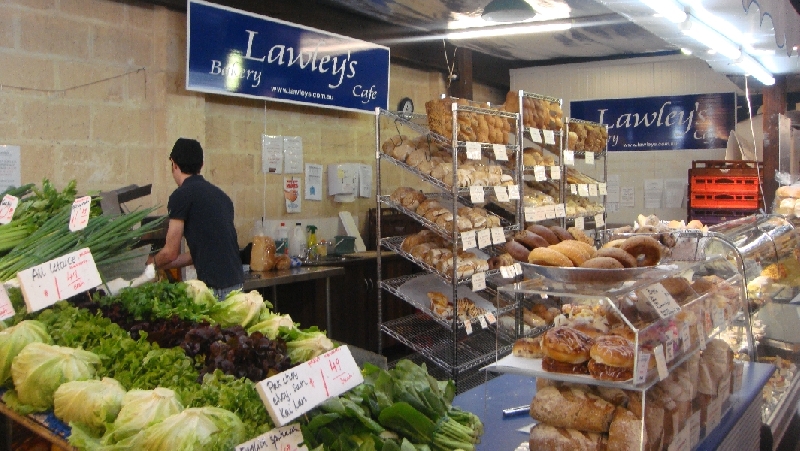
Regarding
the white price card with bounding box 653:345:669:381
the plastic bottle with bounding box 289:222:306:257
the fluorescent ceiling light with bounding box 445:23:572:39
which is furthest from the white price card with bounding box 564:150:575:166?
the white price card with bounding box 653:345:669:381

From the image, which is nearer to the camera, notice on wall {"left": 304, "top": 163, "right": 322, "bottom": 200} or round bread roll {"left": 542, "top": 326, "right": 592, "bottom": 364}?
round bread roll {"left": 542, "top": 326, "right": 592, "bottom": 364}

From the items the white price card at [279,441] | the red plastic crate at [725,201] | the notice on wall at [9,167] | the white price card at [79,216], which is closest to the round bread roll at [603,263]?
the white price card at [279,441]

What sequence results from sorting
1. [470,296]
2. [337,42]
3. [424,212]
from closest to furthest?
1. [424,212]
2. [470,296]
3. [337,42]

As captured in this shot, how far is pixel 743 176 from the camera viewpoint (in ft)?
24.4

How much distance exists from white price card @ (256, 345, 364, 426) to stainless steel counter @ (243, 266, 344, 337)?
12.3 feet

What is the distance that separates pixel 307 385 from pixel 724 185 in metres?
6.99

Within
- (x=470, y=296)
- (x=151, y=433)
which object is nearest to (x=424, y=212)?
(x=470, y=296)

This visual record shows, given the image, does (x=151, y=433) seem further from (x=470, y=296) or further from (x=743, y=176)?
(x=743, y=176)

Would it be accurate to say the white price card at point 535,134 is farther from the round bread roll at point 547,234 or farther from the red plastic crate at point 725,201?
the round bread roll at point 547,234

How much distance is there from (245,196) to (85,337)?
430 centimetres

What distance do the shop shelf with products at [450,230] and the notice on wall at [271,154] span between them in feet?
5.22

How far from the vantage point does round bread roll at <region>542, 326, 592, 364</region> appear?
6.97 feet

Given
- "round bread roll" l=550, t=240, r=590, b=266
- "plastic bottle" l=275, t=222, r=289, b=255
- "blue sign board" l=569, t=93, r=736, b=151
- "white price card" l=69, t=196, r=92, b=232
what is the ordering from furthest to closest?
"blue sign board" l=569, t=93, r=736, b=151, "plastic bottle" l=275, t=222, r=289, b=255, "white price card" l=69, t=196, r=92, b=232, "round bread roll" l=550, t=240, r=590, b=266

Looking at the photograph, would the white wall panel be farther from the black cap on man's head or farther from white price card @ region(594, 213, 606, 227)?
the black cap on man's head
